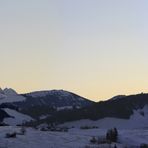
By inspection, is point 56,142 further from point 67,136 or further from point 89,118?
point 89,118

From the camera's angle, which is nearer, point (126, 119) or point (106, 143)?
point (106, 143)

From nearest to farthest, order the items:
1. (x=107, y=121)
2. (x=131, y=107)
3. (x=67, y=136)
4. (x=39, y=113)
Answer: (x=67, y=136) < (x=107, y=121) < (x=131, y=107) < (x=39, y=113)

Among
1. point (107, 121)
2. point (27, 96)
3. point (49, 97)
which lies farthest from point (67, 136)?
point (49, 97)

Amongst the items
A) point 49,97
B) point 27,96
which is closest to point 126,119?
point 27,96

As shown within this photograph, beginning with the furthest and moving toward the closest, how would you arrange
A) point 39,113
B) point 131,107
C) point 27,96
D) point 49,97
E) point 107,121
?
1. point 49,97
2. point 27,96
3. point 39,113
4. point 131,107
5. point 107,121

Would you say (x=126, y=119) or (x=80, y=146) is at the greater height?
(x=126, y=119)

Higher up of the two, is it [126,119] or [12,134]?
[126,119]

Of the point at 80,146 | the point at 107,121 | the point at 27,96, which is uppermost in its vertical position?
the point at 27,96

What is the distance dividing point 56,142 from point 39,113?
9415cm

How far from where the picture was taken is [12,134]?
31.2 metres

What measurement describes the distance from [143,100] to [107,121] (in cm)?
1421

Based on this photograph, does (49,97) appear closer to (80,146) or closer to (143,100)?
(143,100)

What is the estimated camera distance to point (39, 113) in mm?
124375

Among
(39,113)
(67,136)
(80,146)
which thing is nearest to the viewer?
(80,146)
